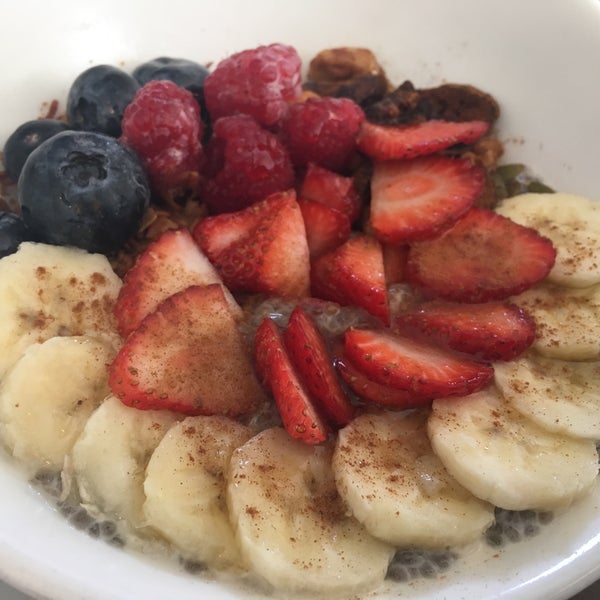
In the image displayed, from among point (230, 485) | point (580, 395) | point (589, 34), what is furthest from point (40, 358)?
point (589, 34)

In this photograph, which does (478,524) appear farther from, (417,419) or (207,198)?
(207,198)

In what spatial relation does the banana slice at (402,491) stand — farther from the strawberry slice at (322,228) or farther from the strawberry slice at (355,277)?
the strawberry slice at (322,228)

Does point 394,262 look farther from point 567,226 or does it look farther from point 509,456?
point 509,456

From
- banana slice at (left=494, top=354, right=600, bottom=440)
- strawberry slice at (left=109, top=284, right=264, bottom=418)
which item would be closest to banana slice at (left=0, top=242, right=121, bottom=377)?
Result: strawberry slice at (left=109, top=284, right=264, bottom=418)

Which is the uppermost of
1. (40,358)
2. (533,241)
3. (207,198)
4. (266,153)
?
(533,241)

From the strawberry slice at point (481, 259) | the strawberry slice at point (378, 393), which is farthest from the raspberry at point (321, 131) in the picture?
the strawberry slice at point (378, 393)

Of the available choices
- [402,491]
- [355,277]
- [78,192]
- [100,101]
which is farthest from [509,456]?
[100,101]

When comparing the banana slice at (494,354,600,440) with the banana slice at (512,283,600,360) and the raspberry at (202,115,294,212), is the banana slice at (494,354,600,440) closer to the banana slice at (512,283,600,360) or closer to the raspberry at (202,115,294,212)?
the banana slice at (512,283,600,360)
